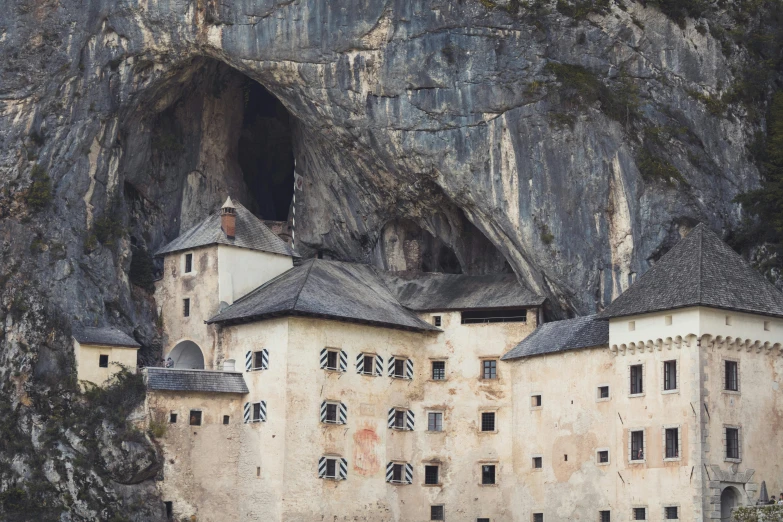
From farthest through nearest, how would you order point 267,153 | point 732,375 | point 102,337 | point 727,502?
point 267,153 < point 102,337 < point 732,375 < point 727,502

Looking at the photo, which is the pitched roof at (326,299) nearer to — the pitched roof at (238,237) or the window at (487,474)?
the pitched roof at (238,237)

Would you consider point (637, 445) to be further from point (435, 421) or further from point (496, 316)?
point (496, 316)

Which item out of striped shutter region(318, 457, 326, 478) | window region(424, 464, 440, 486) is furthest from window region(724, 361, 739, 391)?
striped shutter region(318, 457, 326, 478)

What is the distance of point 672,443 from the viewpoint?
73.6 m

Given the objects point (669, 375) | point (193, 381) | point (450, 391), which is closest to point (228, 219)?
→ point (193, 381)

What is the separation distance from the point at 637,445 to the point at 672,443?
2.29 meters

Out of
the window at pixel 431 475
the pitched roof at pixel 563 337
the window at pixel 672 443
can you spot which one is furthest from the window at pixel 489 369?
the window at pixel 672 443

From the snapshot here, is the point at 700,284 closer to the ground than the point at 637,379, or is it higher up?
higher up

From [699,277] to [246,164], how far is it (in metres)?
35.2

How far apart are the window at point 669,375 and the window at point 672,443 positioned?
6.88 feet

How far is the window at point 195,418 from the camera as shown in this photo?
81250mm

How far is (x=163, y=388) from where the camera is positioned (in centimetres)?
8075

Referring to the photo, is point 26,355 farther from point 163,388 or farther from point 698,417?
point 698,417

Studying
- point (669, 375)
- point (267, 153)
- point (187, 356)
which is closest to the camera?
point (669, 375)
